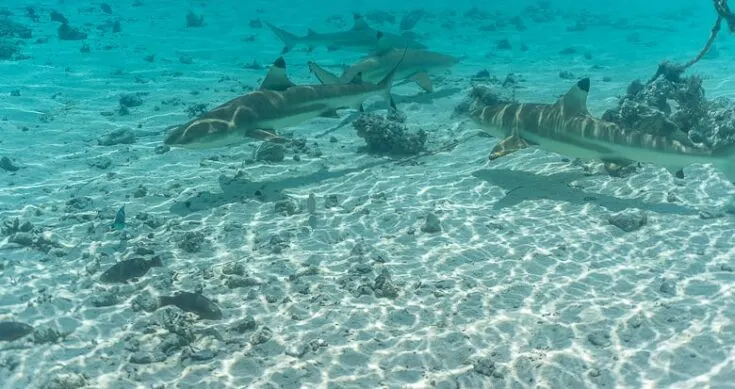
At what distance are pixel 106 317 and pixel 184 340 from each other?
1.23 meters

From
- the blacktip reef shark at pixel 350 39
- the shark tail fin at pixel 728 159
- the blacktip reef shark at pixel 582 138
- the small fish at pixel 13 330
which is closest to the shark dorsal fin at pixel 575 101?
the blacktip reef shark at pixel 582 138

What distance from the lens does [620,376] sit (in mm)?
5027

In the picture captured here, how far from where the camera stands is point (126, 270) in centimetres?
684

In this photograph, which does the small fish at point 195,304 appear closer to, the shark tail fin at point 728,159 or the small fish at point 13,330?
the small fish at point 13,330

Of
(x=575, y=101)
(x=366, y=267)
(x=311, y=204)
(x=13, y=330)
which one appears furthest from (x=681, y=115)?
(x=13, y=330)

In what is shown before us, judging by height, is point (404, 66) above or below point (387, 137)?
above

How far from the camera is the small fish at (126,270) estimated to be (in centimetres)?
677

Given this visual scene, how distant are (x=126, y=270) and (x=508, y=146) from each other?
20.4 feet

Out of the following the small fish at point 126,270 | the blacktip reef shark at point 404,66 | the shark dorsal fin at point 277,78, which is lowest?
the small fish at point 126,270

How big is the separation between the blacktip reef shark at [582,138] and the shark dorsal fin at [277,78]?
12.4 feet

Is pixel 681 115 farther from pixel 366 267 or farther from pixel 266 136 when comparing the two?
pixel 266 136

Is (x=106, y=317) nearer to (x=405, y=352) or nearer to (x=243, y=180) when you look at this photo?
(x=405, y=352)

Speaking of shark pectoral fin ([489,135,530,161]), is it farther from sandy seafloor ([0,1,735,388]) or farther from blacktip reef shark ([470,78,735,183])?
sandy seafloor ([0,1,735,388])

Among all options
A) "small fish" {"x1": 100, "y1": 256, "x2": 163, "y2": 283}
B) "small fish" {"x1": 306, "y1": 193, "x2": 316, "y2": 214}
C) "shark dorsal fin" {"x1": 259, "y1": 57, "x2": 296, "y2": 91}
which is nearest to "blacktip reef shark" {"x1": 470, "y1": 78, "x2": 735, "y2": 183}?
"small fish" {"x1": 306, "y1": 193, "x2": 316, "y2": 214}
